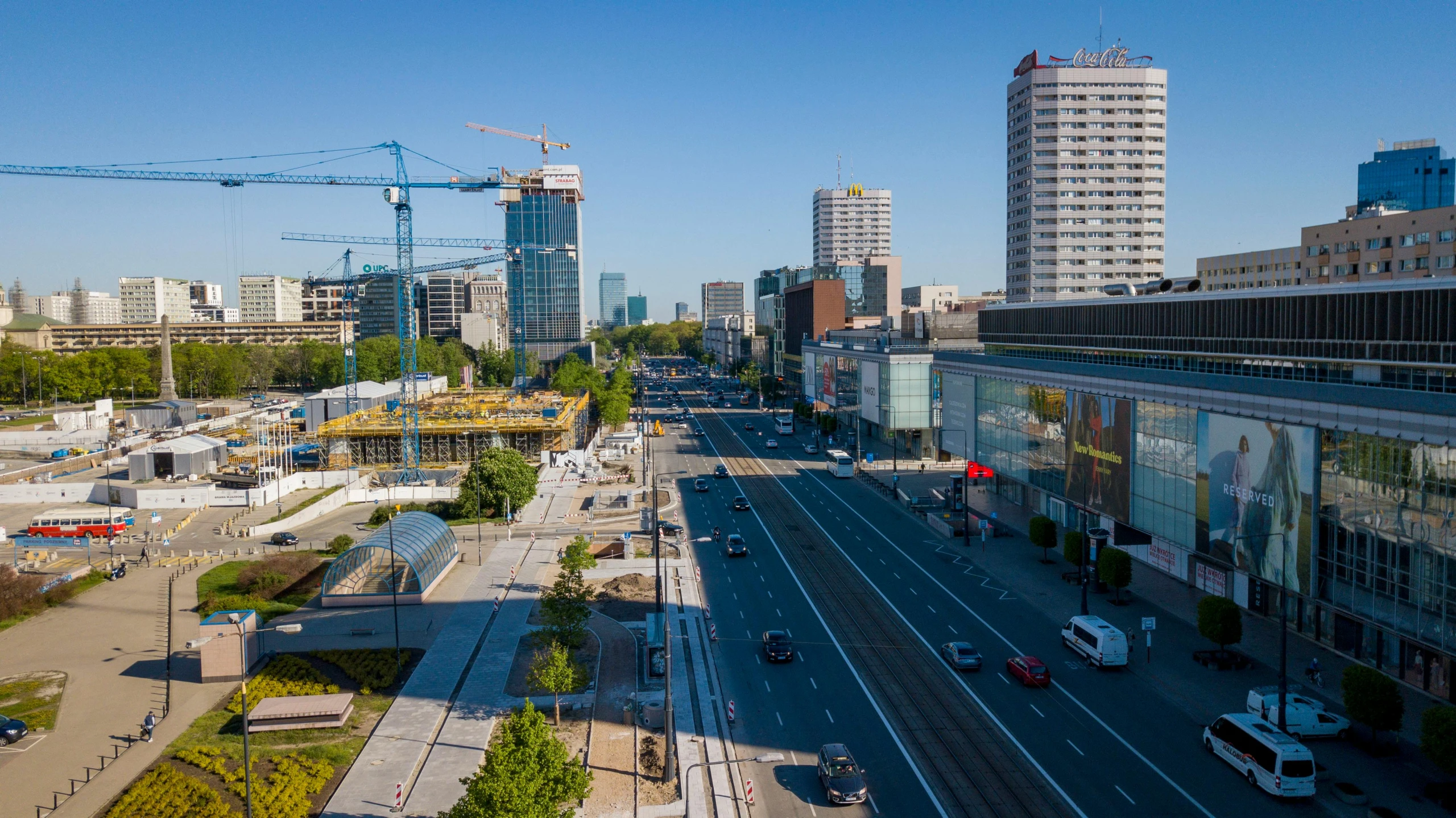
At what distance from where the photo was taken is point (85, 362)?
152 m

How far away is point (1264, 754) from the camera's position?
24406mm

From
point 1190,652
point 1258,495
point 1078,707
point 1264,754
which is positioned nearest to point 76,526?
point 1078,707

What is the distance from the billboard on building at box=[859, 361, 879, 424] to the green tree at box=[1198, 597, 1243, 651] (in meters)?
58.3

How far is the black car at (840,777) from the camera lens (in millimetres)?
23812

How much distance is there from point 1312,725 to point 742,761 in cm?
1677

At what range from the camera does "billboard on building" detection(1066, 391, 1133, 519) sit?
4544cm

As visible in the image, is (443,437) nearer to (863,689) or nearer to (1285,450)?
(863,689)

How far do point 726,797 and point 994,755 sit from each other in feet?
25.7

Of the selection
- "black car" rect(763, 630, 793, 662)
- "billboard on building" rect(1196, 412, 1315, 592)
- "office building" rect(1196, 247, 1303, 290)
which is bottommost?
"black car" rect(763, 630, 793, 662)

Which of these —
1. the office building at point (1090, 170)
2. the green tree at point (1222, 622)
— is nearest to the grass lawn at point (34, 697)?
the green tree at point (1222, 622)

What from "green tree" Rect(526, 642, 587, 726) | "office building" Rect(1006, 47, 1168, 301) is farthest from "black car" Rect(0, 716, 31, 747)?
"office building" Rect(1006, 47, 1168, 301)

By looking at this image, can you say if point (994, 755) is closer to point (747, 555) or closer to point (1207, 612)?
point (1207, 612)

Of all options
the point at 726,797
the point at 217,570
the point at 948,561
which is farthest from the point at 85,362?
the point at 726,797

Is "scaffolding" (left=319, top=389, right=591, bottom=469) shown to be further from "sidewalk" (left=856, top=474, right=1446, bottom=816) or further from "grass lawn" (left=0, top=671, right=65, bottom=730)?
"grass lawn" (left=0, top=671, right=65, bottom=730)
